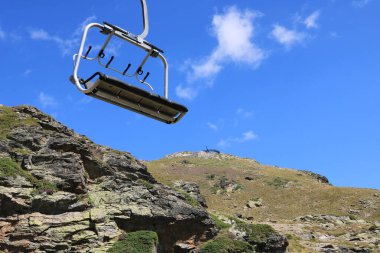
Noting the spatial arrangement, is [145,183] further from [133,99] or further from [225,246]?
[133,99]

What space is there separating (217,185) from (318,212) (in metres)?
24.0

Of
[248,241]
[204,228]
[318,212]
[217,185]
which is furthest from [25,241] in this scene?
[217,185]

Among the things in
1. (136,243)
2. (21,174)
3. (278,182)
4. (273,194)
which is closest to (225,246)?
(136,243)

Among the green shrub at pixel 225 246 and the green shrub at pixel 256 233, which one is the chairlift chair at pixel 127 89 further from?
the green shrub at pixel 256 233

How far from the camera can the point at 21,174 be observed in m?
33.3

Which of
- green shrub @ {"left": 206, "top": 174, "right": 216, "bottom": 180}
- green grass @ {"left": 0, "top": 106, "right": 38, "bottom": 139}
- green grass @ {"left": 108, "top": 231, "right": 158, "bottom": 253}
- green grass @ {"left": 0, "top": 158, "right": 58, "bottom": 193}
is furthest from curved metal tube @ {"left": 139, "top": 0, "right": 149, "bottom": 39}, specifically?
green shrub @ {"left": 206, "top": 174, "right": 216, "bottom": 180}

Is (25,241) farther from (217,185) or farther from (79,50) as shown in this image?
(217,185)

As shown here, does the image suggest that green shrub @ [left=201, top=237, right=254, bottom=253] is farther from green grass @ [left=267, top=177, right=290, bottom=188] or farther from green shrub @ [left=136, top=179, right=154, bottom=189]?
green grass @ [left=267, top=177, right=290, bottom=188]

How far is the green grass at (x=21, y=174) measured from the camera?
32.5m

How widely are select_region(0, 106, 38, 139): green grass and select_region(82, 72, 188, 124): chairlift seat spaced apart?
104 ft

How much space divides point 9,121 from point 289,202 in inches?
2052

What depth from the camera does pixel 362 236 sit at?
51.6 metres

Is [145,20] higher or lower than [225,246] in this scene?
lower

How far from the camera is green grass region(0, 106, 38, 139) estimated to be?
38.5 m
